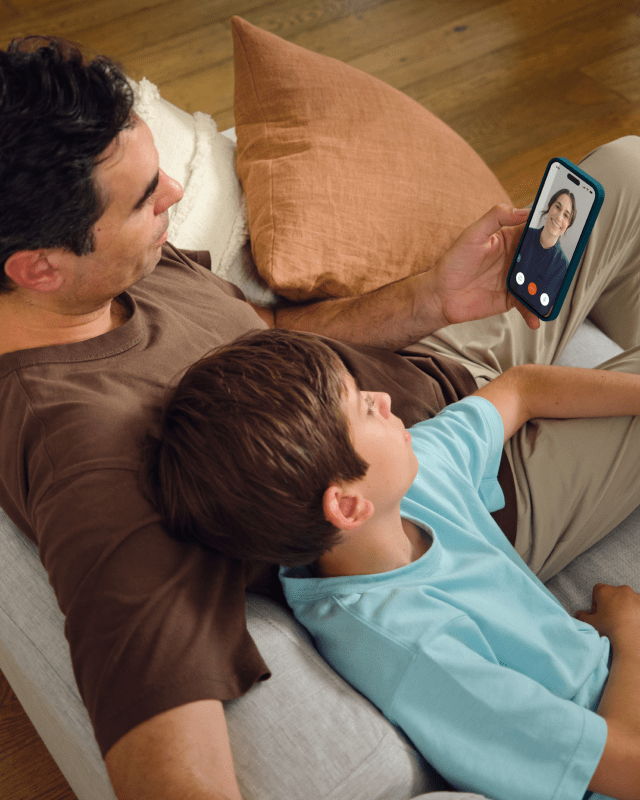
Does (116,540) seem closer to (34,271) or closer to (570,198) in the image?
(34,271)

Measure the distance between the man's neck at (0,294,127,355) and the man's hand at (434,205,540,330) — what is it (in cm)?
58

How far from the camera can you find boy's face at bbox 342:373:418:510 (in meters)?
0.84

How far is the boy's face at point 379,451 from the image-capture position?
0.84m

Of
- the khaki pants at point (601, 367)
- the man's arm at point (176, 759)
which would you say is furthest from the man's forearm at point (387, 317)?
the man's arm at point (176, 759)

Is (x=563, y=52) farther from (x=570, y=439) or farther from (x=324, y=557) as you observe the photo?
(x=324, y=557)

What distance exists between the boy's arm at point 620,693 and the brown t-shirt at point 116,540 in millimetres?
373

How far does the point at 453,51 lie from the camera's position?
2725 millimetres

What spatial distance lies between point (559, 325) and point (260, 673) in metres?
0.88

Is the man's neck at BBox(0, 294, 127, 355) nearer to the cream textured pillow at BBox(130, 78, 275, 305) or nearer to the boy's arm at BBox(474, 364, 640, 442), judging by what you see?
the cream textured pillow at BBox(130, 78, 275, 305)

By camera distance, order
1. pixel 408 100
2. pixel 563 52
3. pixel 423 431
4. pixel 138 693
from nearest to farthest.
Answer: pixel 138 693
pixel 423 431
pixel 408 100
pixel 563 52

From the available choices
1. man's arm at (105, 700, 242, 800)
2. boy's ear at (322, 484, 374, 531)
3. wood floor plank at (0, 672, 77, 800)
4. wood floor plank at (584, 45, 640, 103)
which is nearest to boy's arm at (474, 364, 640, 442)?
boy's ear at (322, 484, 374, 531)

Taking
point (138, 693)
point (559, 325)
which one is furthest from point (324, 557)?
point (559, 325)

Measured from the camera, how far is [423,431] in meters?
1.05

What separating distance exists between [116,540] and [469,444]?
0.52 m
